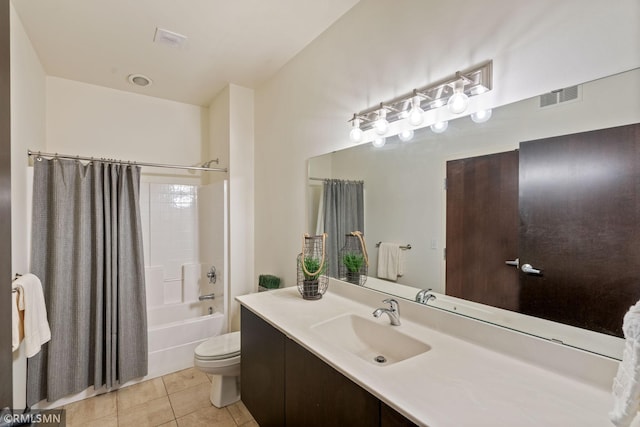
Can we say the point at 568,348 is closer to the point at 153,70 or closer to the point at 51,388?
the point at 51,388

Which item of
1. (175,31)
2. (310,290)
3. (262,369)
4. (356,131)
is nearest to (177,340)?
(262,369)

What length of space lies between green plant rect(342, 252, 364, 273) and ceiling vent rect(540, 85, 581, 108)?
118 centimetres

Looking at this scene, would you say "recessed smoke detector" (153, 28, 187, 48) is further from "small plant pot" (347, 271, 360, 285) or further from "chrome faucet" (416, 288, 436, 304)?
"chrome faucet" (416, 288, 436, 304)

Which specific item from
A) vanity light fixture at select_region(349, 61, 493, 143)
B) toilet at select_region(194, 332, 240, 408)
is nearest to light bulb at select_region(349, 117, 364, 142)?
vanity light fixture at select_region(349, 61, 493, 143)

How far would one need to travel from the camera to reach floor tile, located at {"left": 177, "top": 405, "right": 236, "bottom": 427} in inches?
77.4

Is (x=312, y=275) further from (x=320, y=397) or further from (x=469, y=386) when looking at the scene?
(x=469, y=386)

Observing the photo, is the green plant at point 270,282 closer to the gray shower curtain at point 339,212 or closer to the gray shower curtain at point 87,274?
the gray shower curtain at point 339,212

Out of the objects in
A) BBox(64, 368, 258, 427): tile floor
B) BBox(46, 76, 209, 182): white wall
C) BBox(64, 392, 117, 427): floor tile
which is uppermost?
BBox(46, 76, 209, 182): white wall

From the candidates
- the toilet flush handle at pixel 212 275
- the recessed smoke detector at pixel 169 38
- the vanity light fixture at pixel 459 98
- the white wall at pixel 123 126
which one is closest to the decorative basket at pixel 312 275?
the vanity light fixture at pixel 459 98

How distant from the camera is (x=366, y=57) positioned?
1796 mm

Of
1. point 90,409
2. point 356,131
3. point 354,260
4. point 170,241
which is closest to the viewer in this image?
point 356,131

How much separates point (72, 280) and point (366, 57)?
2630 millimetres

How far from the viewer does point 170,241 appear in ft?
10.6

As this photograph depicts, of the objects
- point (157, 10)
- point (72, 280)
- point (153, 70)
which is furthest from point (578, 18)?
point (72, 280)
